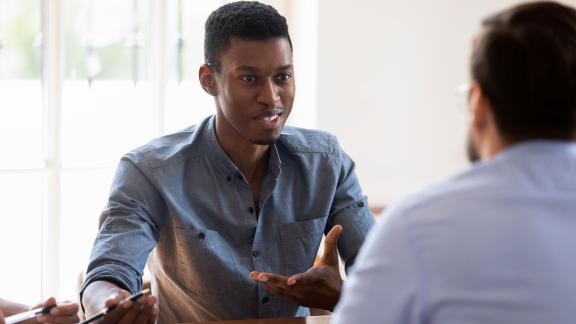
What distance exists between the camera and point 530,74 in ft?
3.39

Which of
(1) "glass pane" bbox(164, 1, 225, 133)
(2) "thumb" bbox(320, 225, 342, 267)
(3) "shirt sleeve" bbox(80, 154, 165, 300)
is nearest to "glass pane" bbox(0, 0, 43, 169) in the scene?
(1) "glass pane" bbox(164, 1, 225, 133)

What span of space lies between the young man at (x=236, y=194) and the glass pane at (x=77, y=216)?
1.26 m

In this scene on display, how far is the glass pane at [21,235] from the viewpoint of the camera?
336 cm

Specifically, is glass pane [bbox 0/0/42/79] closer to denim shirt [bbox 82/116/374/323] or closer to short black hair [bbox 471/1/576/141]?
denim shirt [bbox 82/116/374/323]

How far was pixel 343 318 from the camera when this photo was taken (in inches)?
41.6

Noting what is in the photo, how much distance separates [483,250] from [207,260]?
4.05 feet

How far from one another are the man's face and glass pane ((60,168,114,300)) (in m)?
1.43

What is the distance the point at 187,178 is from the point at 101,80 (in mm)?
1441

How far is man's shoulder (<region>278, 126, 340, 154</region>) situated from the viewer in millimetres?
2332

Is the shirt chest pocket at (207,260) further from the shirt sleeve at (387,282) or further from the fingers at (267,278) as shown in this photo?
the shirt sleeve at (387,282)

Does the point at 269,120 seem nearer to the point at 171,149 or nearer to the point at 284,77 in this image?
the point at 284,77

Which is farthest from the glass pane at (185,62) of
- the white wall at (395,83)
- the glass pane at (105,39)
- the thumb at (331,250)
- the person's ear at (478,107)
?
the person's ear at (478,107)

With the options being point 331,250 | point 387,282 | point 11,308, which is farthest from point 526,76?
point 11,308

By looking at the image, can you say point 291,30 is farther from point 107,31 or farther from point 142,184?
point 142,184
